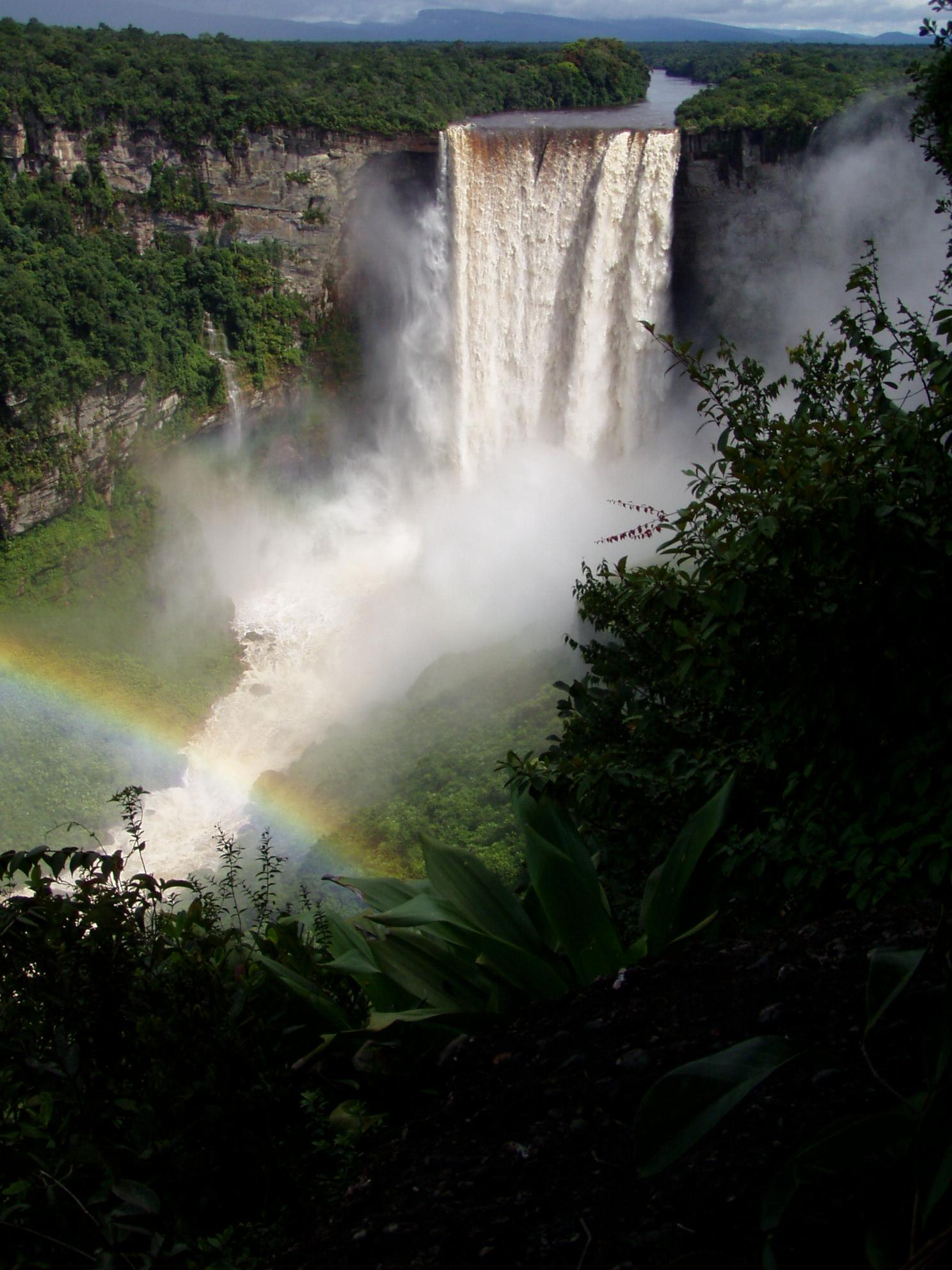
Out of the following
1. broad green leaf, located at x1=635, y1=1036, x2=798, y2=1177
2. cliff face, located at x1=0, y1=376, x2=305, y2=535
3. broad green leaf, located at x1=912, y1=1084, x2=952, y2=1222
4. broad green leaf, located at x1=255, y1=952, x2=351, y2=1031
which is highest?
broad green leaf, located at x1=912, y1=1084, x2=952, y2=1222

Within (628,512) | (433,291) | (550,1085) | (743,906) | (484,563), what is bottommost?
(484,563)

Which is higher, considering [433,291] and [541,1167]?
[433,291]

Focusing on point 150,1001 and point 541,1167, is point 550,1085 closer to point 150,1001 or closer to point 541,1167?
point 541,1167

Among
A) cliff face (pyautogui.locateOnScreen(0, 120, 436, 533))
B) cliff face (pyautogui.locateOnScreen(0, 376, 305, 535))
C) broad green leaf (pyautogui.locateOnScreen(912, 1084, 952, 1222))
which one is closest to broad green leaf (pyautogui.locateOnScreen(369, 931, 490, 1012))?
broad green leaf (pyautogui.locateOnScreen(912, 1084, 952, 1222))

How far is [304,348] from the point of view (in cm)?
2119

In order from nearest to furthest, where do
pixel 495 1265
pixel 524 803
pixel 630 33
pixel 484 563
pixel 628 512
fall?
pixel 495 1265
pixel 524 803
pixel 628 512
pixel 484 563
pixel 630 33

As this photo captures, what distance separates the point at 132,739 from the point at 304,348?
986 centimetres

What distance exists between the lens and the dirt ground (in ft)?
4.25

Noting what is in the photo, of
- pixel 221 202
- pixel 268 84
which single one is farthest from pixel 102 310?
pixel 268 84

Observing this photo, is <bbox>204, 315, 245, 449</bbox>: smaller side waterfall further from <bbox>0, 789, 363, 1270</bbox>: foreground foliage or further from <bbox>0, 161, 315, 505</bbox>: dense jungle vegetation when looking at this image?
<bbox>0, 789, 363, 1270</bbox>: foreground foliage

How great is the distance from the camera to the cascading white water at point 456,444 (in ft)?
50.5

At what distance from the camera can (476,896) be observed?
7.84 feet

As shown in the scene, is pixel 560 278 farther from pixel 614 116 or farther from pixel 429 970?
pixel 429 970

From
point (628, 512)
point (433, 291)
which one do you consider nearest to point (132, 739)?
point (628, 512)
